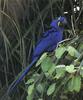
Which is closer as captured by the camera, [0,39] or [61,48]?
[61,48]

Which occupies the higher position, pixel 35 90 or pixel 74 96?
pixel 35 90

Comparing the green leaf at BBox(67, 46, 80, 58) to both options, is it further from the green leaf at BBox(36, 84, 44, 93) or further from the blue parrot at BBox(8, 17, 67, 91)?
the blue parrot at BBox(8, 17, 67, 91)

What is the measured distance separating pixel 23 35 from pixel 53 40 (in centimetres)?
18

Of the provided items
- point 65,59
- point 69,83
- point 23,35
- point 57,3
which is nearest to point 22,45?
point 23,35

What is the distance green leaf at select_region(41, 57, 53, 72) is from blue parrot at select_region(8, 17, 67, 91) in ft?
1.49

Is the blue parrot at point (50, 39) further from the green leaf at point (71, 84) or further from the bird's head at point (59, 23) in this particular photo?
the green leaf at point (71, 84)

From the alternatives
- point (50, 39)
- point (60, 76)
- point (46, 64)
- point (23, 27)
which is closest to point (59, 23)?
point (50, 39)

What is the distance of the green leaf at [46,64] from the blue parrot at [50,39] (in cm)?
45

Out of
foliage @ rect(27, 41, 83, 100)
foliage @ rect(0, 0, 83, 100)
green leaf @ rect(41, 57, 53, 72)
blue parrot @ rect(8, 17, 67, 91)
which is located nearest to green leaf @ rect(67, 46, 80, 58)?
foliage @ rect(27, 41, 83, 100)

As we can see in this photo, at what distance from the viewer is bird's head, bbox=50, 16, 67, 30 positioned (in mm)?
1962

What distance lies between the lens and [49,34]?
80.1 inches

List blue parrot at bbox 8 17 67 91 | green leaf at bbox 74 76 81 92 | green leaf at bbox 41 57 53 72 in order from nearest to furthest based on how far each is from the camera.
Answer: green leaf at bbox 74 76 81 92 < green leaf at bbox 41 57 53 72 < blue parrot at bbox 8 17 67 91

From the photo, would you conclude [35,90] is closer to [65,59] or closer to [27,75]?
[65,59]

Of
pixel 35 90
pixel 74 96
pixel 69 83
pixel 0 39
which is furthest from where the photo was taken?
pixel 0 39
